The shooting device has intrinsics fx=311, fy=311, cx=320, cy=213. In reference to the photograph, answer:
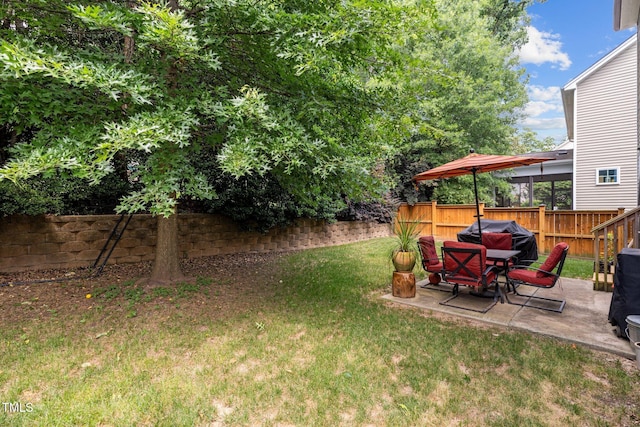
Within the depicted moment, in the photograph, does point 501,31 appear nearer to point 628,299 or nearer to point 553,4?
point 553,4

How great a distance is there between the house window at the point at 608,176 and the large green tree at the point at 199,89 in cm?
1241

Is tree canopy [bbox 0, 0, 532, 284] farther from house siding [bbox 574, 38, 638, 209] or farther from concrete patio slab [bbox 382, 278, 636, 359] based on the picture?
house siding [bbox 574, 38, 638, 209]

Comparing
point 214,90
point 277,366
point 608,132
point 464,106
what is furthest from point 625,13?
point 277,366

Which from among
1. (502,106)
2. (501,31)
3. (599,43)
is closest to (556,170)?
(502,106)

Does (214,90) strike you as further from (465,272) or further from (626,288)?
(626,288)

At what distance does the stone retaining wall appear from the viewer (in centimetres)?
531

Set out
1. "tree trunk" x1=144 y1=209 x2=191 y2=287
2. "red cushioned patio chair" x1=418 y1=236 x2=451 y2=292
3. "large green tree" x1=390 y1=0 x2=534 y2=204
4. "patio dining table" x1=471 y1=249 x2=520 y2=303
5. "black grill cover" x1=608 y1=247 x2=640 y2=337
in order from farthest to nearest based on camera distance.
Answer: "large green tree" x1=390 y1=0 x2=534 y2=204
"red cushioned patio chair" x1=418 y1=236 x2=451 y2=292
"tree trunk" x1=144 y1=209 x2=191 y2=287
"patio dining table" x1=471 y1=249 x2=520 y2=303
"black grill cover" x1=608 y1=247 x2=640 y2=337

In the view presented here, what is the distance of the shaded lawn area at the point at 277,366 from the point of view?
2.30m

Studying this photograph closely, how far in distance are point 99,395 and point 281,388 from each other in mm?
1416

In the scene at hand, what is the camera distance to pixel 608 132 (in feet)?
39.2

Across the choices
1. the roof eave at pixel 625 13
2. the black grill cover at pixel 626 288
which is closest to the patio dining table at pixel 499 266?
the black grill cover at pixel 626 288

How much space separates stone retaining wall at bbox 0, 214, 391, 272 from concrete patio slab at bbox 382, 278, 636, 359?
468 cm

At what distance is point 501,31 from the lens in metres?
18.3

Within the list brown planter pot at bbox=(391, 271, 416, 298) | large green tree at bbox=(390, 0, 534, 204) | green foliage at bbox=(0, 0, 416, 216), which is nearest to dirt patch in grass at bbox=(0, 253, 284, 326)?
green foliage at bbox=(0, 0, 416, 216)
